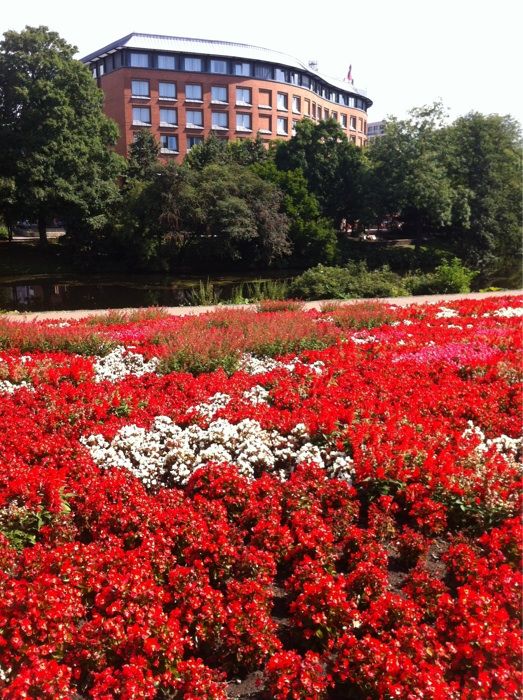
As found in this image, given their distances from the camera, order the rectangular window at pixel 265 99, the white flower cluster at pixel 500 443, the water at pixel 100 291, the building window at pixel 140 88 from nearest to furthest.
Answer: the white flower cluster at pixel 500 443 → the water at pixel 100 291 → the building window at pixel 140 88 → the rectangular window at pixel 265 99

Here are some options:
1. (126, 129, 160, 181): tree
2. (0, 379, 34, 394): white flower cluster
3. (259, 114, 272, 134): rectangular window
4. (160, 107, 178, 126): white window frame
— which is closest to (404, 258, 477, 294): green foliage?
(0, 379, 34, 394): white flower cluster

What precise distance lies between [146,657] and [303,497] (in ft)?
→ 5.14

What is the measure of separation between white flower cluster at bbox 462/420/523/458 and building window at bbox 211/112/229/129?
194 feet

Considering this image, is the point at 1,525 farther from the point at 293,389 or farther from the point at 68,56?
the point at 68,56

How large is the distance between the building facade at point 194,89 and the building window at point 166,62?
8 centimetres

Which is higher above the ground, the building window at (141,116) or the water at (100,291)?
the building window at (141,116)

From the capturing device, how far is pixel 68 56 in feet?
114

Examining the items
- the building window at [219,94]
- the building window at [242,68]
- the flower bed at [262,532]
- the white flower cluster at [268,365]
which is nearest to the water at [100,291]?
the white flower cluster at [268,365]

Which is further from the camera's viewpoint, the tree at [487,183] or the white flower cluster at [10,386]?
the tree at [487,183]

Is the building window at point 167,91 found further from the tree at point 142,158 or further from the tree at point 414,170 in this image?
the tree at point 414,170

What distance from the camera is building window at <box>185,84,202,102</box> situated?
58.0m

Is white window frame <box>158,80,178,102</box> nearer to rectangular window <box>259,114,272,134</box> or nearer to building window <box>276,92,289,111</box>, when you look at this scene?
rectangular window <box>259,114,272,134</box>

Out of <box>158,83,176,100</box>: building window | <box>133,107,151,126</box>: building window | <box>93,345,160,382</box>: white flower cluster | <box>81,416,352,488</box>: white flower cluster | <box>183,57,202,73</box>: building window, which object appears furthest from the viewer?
<box>183,57,202,73</box>: building window

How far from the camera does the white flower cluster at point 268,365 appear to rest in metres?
7.06
